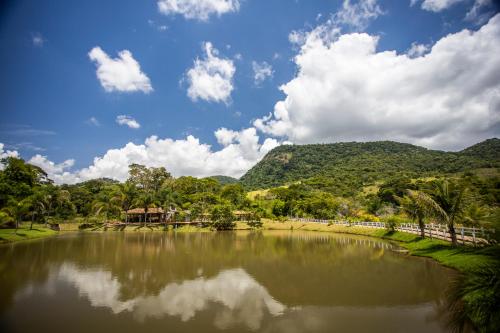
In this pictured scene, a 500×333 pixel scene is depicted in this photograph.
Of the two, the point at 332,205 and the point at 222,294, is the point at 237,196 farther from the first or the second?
the point at 222,294

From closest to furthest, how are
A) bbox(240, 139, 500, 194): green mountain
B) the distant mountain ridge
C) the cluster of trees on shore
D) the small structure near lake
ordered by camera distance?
1. the cluster of trees on shore
2. the small structure near lake
3. bbox(240, 139, 500, 194): green mountain
4. the distant mountain ridge

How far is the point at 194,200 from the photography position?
72500mm

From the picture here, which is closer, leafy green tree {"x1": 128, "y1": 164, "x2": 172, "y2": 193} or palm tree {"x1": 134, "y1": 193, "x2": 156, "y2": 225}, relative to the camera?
palm tree {"x1": 134, "y1": 193, "x2": 156, "y2": 225}

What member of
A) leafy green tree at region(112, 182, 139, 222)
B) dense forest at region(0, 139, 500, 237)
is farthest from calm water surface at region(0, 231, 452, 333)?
leafy green tree at region(112, 182, 139, 222)

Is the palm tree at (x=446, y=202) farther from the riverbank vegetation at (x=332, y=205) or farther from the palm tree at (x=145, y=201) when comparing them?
the palm tree at (x=145, y=201)

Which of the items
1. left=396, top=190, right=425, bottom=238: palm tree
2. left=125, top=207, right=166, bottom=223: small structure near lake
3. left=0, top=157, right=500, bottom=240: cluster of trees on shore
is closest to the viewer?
left=0, top=157, right=500, bottom=240: cluster of trees on shore

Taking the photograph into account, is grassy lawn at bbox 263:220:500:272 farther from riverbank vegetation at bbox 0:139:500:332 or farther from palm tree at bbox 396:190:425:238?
palm tree at bbox 396:190:425:238

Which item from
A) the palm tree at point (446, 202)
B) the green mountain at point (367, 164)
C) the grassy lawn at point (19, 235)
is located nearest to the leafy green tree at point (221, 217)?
the grassy lawn at point (19, 235)

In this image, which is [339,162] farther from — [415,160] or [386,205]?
[386,205]

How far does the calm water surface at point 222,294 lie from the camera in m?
9.86

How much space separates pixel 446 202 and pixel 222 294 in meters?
18.0

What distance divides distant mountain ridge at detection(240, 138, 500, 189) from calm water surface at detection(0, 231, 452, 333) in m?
103

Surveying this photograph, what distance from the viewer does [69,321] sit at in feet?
33.3

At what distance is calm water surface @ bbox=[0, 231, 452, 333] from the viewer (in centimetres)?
986
